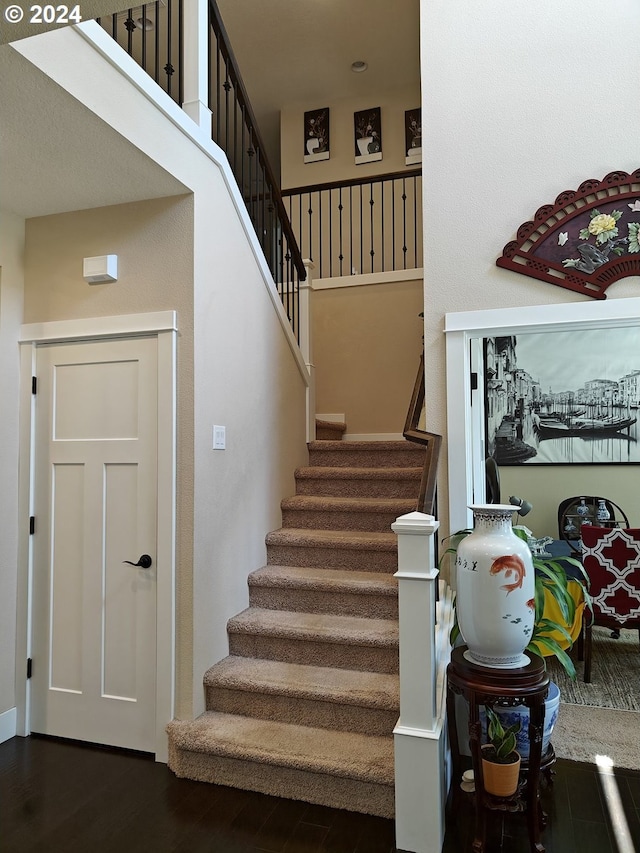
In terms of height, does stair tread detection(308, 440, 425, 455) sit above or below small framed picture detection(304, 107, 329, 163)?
below

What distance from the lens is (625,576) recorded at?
12.6ft

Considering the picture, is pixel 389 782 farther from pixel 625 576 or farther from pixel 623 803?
pixel 625 576

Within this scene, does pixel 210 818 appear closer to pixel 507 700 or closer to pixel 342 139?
→ pixel 507 700

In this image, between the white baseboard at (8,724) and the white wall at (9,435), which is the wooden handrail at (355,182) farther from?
the white baseboard at (8,724)

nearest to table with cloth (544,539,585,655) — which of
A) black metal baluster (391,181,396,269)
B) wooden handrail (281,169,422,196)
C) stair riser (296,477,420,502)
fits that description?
stair riser (296,477,420,502)

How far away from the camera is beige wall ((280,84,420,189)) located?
6824mm

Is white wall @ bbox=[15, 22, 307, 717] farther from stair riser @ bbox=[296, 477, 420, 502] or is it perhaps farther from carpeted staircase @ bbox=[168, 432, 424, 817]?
stair riser @ bbox=[296, 477, 420, 502]

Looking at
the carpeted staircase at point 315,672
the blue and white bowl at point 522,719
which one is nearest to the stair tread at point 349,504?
the carpeted staircase at point 315,672

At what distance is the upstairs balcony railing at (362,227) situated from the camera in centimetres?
644

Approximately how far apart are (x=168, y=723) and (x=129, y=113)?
8.97 feet

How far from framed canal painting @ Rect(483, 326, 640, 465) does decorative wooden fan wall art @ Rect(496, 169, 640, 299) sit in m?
2.67

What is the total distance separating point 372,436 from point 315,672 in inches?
120

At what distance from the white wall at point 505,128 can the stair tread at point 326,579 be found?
539 millimetres

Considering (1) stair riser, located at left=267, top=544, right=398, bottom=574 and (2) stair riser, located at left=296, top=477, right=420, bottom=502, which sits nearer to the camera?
(1) stair riser, located at left=267, top=544, right=398, bottom=574
